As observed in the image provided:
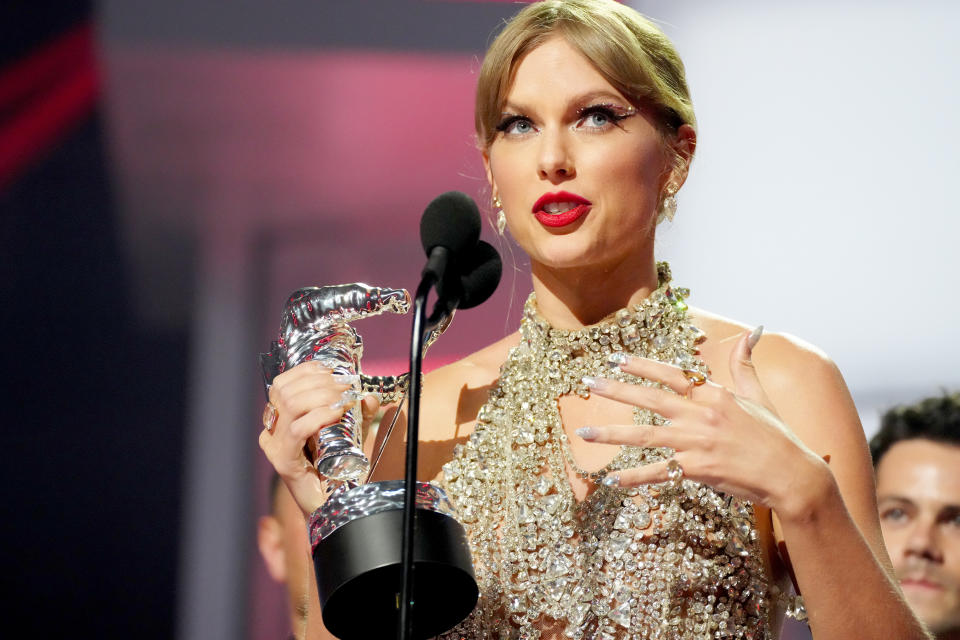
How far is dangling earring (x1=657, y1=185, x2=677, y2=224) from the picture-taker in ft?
4.56

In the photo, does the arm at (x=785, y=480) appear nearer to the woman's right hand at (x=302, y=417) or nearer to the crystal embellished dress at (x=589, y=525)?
the crystal embellished dress at (x=589, y=525)

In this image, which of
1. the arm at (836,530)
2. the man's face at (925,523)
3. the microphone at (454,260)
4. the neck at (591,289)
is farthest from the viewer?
the man's face at (925,523)

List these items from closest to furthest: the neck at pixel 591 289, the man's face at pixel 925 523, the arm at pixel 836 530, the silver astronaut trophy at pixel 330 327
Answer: the arm at pixel 836 530
the silver astronaut trophy at pixel 330 327
the neck at pixel 591 289
the man's face at pixel 925 523

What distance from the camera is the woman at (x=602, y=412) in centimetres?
117

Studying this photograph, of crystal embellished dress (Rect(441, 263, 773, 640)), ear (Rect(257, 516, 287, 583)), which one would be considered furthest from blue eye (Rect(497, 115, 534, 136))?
ear (Rect(257, 516, 287, 583))

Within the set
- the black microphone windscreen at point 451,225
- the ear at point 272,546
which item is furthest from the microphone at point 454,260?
the ear at point 272,546

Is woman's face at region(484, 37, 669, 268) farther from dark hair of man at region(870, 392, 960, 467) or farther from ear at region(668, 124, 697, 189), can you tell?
dark hair of man at region(870, 392, 960, 467)

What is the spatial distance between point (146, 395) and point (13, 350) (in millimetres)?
285

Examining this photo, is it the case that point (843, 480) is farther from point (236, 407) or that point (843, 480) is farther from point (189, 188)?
point (189, 188)

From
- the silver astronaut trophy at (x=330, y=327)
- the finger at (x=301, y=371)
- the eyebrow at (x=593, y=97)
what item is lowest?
the finger at (x=301, y=371)

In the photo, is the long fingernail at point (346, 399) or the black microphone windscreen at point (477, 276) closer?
the black microphone windscreen at point (477, 276)

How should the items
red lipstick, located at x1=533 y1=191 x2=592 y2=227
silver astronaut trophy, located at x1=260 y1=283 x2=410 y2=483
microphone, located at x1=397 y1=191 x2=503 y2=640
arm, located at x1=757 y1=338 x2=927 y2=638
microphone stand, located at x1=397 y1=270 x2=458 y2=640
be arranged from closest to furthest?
1. microphone stand, located at x1=397 y1=270 x2=458 y2=640
2. microphone, located at x1=397 y1=191 x2=503 y2=640
3. arm, located at x1=757 y1=338 x2=927 y2=638
4. silver astronaut trophy, located at x1=260 y1=283 x2=410 y2=483
5. red lipstick, located at x1=533 y1=191 x2=592 y2=227

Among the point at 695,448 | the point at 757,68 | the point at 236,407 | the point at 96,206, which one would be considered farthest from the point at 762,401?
the point at 96,206

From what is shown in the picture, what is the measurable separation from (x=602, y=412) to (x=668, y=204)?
29 cm
